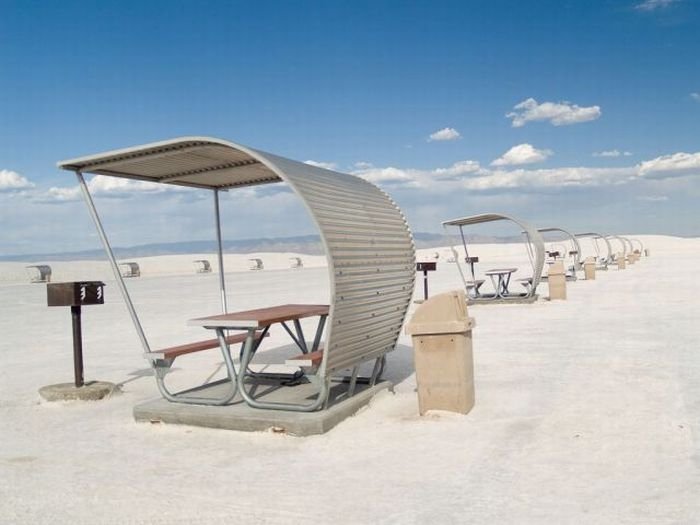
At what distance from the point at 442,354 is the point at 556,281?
12.0 m

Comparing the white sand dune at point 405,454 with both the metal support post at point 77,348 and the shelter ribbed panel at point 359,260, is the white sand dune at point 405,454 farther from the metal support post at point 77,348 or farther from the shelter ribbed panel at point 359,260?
the shelter ribbed panel at point 359,260

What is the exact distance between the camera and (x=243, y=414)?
6.34m

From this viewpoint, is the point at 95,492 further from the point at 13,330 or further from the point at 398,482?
the point at 13,330

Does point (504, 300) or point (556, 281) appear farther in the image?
point (556, 281)

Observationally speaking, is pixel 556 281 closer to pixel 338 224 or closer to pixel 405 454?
pixel 338 224

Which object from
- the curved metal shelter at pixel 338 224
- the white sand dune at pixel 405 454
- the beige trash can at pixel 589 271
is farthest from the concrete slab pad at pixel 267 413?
the beige trash can at pixel 589 271

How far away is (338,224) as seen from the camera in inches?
247

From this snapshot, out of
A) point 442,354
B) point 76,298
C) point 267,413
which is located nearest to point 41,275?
point 76,298

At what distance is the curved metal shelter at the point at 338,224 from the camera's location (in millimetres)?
6082

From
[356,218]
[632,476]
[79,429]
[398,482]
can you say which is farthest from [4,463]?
[632,476]

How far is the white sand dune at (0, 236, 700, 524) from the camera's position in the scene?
14.3ft

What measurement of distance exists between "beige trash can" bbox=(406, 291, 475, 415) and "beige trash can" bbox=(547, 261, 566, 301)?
1156 cm

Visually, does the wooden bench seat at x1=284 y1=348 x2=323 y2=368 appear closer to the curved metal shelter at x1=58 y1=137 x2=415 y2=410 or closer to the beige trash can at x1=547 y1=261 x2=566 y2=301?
the curved metal shelter at x1=58 y1=137 x2=415 y2=410

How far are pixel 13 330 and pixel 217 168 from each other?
356 inches
